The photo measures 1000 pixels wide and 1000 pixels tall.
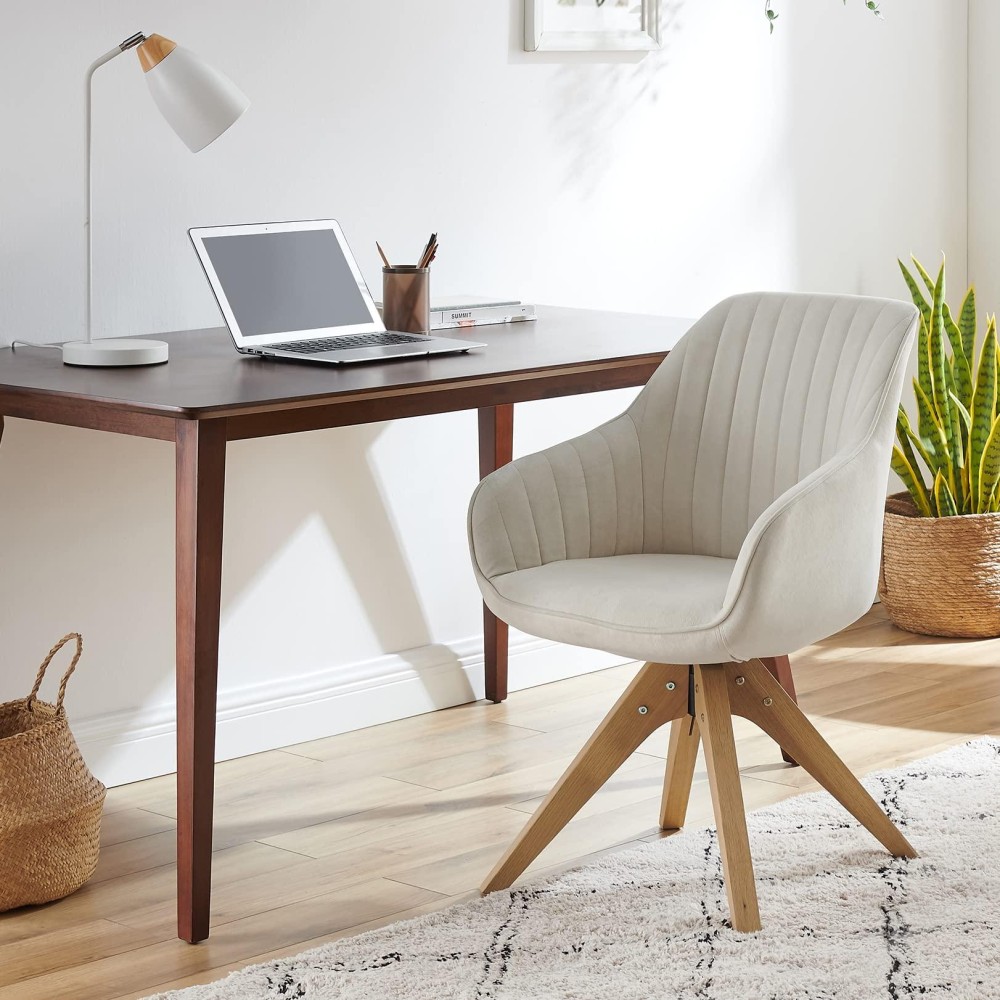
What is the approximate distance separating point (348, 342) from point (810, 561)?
2.78ft

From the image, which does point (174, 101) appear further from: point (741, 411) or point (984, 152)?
point (984, 152)

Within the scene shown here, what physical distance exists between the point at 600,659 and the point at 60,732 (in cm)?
147

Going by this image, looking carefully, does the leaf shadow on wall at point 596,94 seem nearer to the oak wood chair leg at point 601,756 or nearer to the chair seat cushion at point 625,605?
the chair seat cushion at point 625,605

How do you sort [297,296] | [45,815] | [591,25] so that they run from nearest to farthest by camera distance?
[45,815] → [297,296] → [591,25]

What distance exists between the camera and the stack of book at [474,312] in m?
2.84

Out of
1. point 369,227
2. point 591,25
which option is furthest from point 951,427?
point 369,227

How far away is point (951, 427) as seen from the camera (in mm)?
3729

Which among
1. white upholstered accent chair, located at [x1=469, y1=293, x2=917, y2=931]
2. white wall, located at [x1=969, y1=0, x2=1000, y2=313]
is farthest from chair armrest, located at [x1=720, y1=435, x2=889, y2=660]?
white wall, located at [x1=969, y1=0, x2=1000, y2=313]

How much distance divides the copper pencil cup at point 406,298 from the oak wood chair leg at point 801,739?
32.5 inches

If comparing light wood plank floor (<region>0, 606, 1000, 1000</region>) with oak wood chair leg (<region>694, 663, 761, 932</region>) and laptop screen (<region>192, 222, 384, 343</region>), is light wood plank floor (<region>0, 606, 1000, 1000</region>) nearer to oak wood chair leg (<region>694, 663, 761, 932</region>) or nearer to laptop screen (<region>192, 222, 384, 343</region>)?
A: oak wood chair leg (<region>694, 663, 761, 932</region>)

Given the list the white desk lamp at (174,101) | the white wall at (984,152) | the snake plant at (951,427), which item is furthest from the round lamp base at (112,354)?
the white wall at (984,152)

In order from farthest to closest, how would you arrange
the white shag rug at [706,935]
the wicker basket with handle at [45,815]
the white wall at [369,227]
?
1. the white wall at [369,227]
2. the wicker basket with handle at [45,815]
3. the white shag rug at [706,935]

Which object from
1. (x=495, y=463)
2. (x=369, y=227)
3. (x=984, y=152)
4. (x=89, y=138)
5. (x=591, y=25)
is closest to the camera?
(x=89, y=138)

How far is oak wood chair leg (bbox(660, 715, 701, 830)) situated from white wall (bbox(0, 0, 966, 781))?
2.62ft
